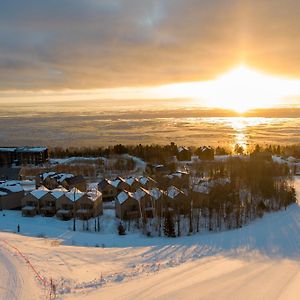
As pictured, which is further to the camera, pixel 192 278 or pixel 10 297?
pixel 192 278

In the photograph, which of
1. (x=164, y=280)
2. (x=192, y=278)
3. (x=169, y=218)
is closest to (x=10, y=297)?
(x=164, y=280)

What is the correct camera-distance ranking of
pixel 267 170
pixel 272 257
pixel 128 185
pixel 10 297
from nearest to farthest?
pixel 10 297 → pixel 272 257 → pixel 128 185 → pixel 267 170

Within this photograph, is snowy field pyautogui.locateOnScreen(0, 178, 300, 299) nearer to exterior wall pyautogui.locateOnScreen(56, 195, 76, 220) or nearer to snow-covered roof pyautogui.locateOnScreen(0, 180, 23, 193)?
exterior wall pyautogui.locateOnScreen(56, 195, 76, 220)

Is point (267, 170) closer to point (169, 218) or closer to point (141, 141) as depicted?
A: point (169, 218)

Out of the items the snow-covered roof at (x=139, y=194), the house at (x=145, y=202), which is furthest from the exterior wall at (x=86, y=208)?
the house at (x=145, y=202)

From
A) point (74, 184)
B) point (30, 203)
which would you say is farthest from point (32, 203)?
point (74, 184)

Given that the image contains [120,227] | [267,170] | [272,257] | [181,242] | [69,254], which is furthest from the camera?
[267,170]

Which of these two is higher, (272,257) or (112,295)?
(112,295)

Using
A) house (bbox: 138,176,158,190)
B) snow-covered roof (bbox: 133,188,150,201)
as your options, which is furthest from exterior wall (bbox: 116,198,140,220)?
house (bbox: 138,176,158,190)
